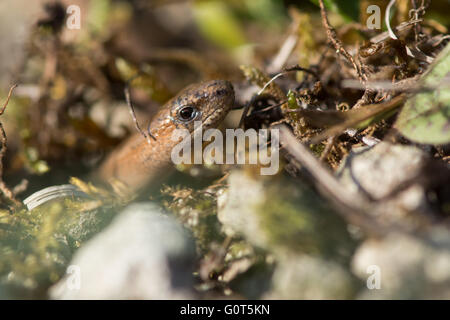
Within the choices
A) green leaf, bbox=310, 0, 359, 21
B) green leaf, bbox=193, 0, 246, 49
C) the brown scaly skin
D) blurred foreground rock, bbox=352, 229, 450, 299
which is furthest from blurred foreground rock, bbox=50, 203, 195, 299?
green leaf, bbox=193, 0, 246, 49

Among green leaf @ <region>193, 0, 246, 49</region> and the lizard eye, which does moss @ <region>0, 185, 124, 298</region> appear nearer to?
the lizard eye

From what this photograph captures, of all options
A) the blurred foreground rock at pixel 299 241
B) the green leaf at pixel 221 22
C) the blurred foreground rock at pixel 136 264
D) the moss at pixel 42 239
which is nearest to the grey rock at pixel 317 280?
the blurred foreground rock at pixel 299 241

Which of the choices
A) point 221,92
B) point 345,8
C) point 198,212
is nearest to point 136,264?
point 198,212

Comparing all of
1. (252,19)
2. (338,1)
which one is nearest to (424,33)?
(338,1)

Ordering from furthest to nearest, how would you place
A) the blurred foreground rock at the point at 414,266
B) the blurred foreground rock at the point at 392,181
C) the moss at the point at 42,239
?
the moss at the point at 42,239 → the blurred foreground rock at the point at 392,181 → the blurred foreground rock at the point at 414,266

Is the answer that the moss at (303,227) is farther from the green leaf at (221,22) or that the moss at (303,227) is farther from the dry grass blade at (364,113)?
the green leaf at (221,22)
